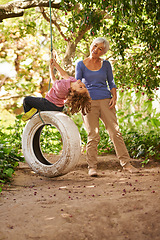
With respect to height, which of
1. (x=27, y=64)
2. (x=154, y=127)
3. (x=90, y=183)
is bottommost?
(x=90, y=183)

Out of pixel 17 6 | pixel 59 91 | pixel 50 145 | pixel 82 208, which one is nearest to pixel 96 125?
pixel 59 91

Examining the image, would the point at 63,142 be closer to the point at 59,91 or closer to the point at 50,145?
the point at 59,91

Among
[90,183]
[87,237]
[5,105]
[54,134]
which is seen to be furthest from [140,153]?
[5,105]

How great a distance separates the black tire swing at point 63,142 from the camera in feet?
11.5

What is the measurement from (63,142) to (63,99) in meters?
0.54

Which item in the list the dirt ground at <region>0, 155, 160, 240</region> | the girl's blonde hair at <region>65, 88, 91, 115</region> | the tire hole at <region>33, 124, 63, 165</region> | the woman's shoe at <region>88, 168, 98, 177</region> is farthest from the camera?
the tire hole at <region>33, 124, 63, 165</region>

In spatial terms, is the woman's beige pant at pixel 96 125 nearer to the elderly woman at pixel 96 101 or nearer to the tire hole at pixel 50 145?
the elderly woman at pixel 96 101

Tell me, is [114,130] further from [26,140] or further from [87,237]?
[87,237]

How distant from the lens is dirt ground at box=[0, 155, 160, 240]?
1.95 metres

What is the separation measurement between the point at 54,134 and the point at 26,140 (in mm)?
2430

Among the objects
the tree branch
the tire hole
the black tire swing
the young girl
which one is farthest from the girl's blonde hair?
the tree branch

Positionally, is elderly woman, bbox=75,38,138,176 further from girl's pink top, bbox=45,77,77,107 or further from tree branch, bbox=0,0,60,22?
tree branch, bbox=0,0,60,22

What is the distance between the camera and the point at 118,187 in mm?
3156

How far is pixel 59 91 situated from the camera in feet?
11.7
